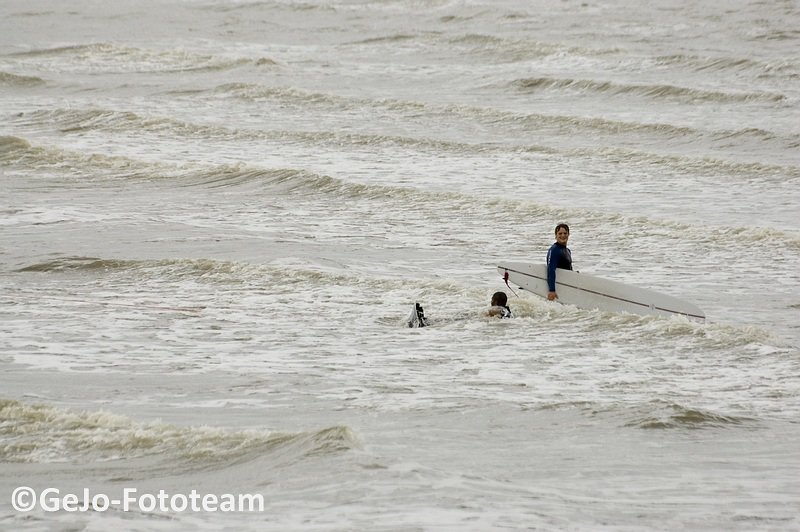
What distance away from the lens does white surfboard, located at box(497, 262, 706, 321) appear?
14242mm

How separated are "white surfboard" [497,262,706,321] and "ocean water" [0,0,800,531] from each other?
0.22 metres

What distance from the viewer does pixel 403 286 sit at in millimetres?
15953

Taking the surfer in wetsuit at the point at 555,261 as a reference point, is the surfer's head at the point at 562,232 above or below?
above

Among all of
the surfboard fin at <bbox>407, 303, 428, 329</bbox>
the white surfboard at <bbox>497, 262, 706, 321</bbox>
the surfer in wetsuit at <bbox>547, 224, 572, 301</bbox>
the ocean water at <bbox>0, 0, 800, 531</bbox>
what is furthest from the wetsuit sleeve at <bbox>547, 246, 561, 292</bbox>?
the surfboard fin at <bbox>407, 303, 428, 329</bbox>

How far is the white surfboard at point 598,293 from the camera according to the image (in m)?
14.2

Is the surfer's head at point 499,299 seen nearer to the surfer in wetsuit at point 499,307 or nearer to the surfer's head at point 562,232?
the surfer in wetsuit at point 499,307

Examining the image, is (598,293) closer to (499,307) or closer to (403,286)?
(499,307)

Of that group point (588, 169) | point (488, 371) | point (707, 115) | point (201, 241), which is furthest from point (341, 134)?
point (488, 371)

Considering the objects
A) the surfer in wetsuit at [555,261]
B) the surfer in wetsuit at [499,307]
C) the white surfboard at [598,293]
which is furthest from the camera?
the surfer in wetsuit at [555,261]

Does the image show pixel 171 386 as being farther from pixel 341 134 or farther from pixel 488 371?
pixel 341 134

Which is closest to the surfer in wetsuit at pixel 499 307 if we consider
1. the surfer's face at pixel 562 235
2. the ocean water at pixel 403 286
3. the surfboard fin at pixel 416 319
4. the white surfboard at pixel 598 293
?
the ocean water at pixel 403 286

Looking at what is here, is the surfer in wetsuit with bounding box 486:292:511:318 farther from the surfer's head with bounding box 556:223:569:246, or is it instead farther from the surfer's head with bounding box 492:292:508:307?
the surfer's head with bounding box 556:223:569:246

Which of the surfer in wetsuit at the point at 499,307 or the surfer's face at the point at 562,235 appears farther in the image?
the surfer's face at the point at 562,235

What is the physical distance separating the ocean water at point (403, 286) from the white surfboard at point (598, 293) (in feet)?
0.73
